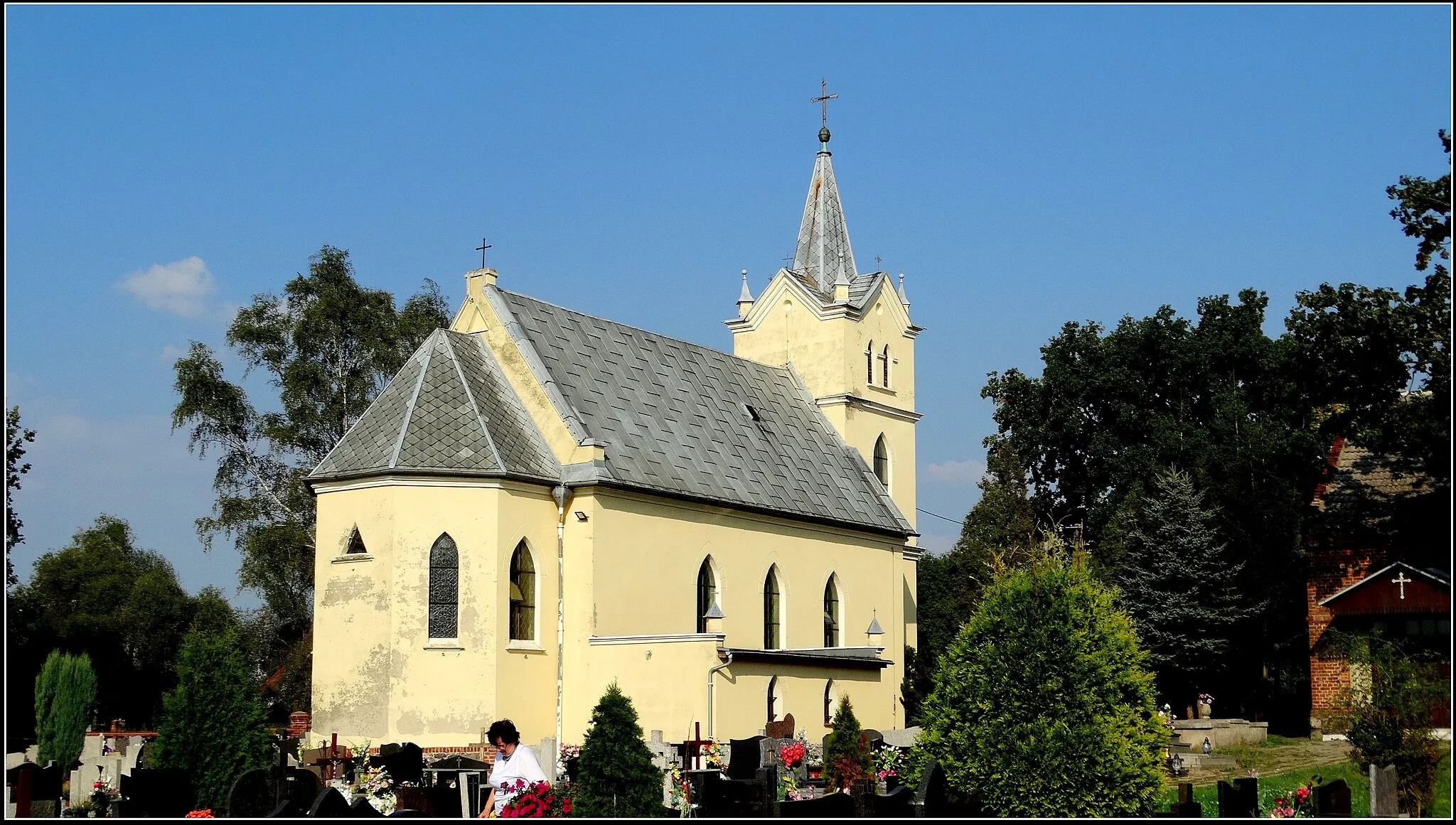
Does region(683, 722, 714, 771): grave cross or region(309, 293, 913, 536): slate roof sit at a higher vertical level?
region(309, 293, 913, 536): slate roof

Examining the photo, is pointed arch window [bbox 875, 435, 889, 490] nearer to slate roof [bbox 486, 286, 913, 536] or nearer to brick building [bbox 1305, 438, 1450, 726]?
slate roof [bbox 486, 286, 913, 536]

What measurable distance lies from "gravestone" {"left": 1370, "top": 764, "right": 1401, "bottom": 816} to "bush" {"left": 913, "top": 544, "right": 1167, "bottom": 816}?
2219mm

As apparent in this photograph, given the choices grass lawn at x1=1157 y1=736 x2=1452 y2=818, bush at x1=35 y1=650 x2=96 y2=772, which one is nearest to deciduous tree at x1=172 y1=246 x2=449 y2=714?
bush at x1=35 y1=650 x2=96 y2=772

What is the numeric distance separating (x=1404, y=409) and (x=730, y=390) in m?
18.3

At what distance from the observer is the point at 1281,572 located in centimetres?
4341

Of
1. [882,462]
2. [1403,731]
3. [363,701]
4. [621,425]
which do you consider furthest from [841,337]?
[1403,731]

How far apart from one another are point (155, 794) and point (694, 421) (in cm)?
1988

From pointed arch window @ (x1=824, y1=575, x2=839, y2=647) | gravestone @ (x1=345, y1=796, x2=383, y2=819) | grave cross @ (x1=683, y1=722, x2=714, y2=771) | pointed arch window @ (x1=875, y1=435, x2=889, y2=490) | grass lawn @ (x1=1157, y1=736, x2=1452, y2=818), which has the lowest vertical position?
grass lawn @ (x1=1157, y1=736, x2=1452, y2=818)

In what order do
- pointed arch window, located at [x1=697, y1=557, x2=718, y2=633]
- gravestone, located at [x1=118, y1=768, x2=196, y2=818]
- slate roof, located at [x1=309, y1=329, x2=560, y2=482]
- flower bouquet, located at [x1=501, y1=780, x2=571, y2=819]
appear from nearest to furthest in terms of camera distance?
flower bouquet, located at [x1=501, y1=780, x2=571, y2=819], gravestone, located at [x1=118, y1=768, x2=196, y2=818], slate roof, located at [x1=309, y1=329, x2=560, y2=482], pointed arch window, located at [x1=697, y1=557, x2=718, y2=633]

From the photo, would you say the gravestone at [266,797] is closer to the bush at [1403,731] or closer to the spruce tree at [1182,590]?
the bush at [1403,731]

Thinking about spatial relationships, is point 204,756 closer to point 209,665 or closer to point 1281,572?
point 209,665

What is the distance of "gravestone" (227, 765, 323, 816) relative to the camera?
15203mm

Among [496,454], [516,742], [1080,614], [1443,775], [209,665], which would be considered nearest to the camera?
[516,742]

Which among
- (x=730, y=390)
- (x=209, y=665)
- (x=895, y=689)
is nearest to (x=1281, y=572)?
(x=895, y=689)
